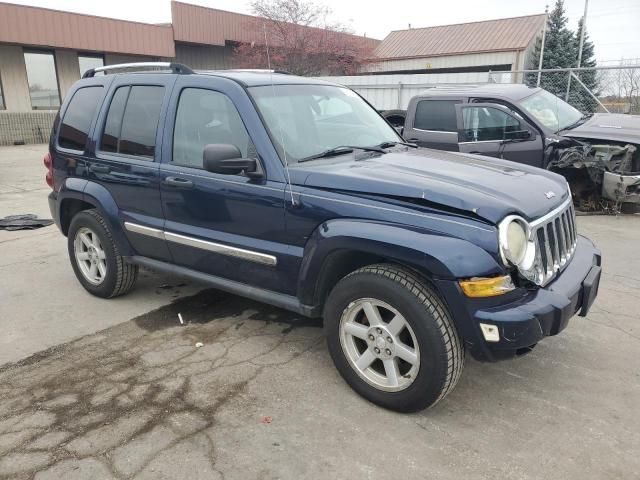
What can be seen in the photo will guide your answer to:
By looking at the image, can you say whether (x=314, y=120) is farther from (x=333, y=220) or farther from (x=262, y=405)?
(x=262, y=405)

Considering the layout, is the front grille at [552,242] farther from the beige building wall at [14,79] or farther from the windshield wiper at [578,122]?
the beige building wall at [14,79]

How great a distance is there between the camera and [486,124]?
7863 mm

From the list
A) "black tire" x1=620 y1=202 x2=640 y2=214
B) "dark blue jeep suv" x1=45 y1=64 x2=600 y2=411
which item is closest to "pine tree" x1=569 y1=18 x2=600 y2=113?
"black tire" x1=620 y1=202 x2=640 y2=214

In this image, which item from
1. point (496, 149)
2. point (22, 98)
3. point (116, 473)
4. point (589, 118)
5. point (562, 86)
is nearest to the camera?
point (116, 473)

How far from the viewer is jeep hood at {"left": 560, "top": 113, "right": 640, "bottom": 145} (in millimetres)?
7432

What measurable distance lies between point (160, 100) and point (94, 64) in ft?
63.8

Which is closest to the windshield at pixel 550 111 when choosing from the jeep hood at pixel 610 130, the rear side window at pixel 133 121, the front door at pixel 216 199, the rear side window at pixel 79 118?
the jeep hood at pixel 610 130

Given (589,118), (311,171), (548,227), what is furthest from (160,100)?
(589,118)

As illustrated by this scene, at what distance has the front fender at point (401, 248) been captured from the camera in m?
2.58

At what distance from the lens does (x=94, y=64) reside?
2073 centimetres

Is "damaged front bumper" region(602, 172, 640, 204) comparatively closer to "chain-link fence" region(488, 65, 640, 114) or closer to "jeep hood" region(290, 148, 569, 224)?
"jeep hood" region(290, 148, 569, 224)

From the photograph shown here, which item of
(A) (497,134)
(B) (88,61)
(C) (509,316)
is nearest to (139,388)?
(C) (509,316)

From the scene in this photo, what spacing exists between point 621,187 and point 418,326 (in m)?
6.06

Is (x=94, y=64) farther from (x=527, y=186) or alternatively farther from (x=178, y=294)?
(x=527, y=186)
